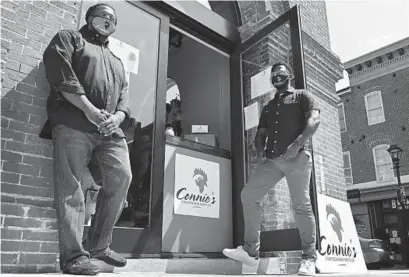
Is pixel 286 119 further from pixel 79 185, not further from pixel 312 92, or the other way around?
pixel 79 185

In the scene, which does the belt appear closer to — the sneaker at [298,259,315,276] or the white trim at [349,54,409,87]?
the sneaker at [298,259,315,276]

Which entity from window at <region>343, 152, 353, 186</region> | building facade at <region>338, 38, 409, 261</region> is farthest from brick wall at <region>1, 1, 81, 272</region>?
window at <region>343, 152, 353, 186</region>

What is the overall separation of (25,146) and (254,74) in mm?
3332

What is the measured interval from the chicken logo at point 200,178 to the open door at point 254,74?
53cm

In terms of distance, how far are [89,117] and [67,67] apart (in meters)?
0.38

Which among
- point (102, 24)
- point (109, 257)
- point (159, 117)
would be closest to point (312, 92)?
point (159, 117)

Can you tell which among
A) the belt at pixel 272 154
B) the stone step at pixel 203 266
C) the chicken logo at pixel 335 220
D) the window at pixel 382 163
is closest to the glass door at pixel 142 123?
the stone step at pixel 203 266

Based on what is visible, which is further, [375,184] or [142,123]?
[375,184]

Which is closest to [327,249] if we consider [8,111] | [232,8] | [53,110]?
[53,110]

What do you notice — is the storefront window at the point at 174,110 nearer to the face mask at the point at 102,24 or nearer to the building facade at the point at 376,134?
the face mask at the point at 102,24

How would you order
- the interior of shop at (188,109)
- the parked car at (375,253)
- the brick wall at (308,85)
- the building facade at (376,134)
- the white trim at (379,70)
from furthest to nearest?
the white trim at (379,70) → the building facade at (376,134) → the parked car at (375,253) → the brick wall at (308,85) → the interior of shop at (188,109)

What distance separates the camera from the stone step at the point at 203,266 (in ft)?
10.6

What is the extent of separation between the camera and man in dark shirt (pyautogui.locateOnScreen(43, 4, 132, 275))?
225 cm

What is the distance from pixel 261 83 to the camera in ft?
15.9
